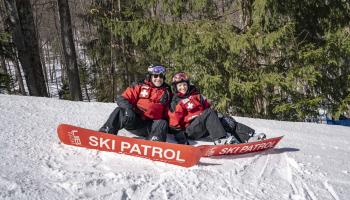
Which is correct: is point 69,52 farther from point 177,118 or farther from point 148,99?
point 177,118

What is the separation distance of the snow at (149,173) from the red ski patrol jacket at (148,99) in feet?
3.13

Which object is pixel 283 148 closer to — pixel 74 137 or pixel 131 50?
pixel 74 137

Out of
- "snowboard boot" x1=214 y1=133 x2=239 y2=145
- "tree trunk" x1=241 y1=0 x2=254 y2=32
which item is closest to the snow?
"snowboard boot" x1=214 y1=133 x2=239 y2=145

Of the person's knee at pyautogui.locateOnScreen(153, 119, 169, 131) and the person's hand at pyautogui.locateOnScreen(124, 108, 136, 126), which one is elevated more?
the person's hand at pyautogui.locateOnScreen(124, 108, 136, 126)

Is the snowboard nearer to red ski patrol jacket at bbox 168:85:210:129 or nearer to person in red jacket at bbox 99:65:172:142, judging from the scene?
person in red jacket at bbox 99:65:172:142

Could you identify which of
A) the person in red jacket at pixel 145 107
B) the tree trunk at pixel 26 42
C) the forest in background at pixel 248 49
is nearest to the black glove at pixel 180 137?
the person in red jacket at pixel 145 107

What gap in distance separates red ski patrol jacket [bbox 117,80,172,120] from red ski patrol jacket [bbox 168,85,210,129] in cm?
13

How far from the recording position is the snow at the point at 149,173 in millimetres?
3258

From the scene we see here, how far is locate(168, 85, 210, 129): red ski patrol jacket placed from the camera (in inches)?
200

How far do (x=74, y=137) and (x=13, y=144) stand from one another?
0.71 metres

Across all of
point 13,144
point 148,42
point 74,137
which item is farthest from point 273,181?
point 148,42

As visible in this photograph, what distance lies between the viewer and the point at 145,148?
4.14 metres

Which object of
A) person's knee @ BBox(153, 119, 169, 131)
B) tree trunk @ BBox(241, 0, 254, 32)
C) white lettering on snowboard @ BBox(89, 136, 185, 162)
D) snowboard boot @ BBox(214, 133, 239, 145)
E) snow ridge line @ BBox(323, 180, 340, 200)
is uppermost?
tree trunk @ BBox(241, 0, 254, 32)

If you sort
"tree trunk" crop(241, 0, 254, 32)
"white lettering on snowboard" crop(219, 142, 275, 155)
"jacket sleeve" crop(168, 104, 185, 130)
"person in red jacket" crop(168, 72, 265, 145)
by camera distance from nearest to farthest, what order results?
1. "white lettering on snowboard" crop(219, 142, 275, 155)
2. "person in red jacket" crop(168, 72, 265, 145)
3. "jacket sleeve" crop(168, 104, 185, 130)
4. "tree trunk" crop(241, 0, 254, 32)
